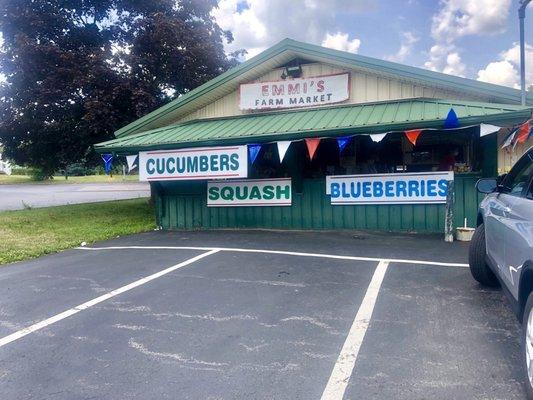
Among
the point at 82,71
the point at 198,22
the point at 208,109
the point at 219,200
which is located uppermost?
the point at 198,22

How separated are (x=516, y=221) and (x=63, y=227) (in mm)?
11673

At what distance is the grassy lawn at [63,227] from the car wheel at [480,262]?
302 inches

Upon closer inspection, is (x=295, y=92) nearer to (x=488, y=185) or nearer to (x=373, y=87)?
(x=373, y=87)

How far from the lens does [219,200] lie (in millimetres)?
11102

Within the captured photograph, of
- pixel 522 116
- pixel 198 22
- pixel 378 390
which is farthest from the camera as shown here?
pixel 198 22

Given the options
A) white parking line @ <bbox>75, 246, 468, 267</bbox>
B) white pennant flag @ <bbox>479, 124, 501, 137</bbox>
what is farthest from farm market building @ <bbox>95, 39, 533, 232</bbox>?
white parking line @ <bbox>75, 246, 468, 267</bbox>

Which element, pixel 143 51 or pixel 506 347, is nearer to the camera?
pixel 506 347

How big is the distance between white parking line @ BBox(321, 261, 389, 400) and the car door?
131 cm

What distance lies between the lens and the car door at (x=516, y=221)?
301cm

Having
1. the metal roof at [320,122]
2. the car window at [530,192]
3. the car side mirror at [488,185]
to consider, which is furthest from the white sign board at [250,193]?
the car window at [530,192]

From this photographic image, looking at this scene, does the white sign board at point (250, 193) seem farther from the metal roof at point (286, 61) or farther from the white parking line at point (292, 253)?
the white parking line at point (292, 253)

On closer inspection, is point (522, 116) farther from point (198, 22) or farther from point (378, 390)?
point (198, 22)

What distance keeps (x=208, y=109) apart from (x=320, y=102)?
127 inches

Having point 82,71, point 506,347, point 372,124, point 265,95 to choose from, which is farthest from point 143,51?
point 506,347
